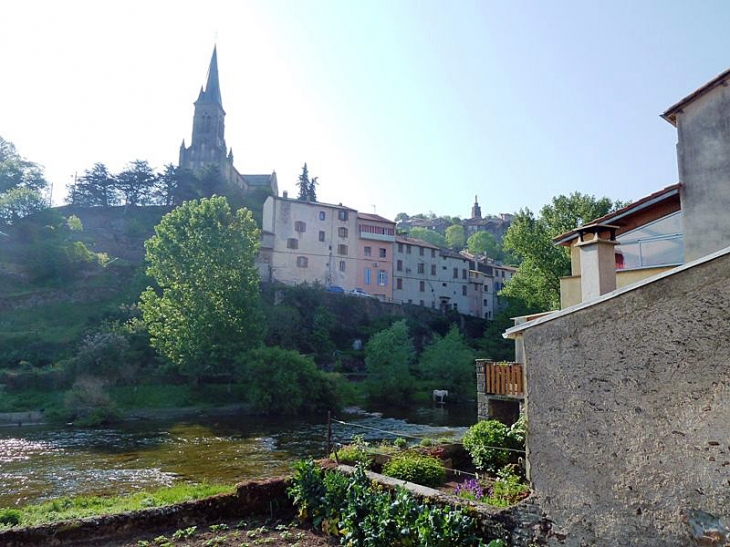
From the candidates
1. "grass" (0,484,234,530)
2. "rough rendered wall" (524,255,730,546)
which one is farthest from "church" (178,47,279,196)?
"rough rendered wall" (524,255,730,546)

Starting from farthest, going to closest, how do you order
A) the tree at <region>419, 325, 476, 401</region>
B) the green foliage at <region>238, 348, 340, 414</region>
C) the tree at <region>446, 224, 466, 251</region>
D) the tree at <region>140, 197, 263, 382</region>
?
1. the tree at <region>446, 224, 466, 251</region>
2. the tree at <region>419, 325, 476, 401</region>
3. the tree at <region>140, 197, 263, 382</region>
4. the green foliage at <region>238, 348, 340, 414</region>

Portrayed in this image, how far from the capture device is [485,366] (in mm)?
14523

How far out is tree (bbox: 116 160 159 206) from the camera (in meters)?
75.8

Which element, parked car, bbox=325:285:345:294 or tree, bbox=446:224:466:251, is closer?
parked car, bbox=325:285:345:294

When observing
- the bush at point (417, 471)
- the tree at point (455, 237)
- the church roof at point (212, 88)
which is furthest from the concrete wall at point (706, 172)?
the tree at point (455, 237)

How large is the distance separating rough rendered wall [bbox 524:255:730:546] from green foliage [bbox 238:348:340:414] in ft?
89.3

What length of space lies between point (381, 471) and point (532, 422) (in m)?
4.15

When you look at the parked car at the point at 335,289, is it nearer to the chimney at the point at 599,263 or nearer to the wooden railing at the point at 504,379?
the wooden railing at the point at 504,379

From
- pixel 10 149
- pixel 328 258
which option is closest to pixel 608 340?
pixel 328 258

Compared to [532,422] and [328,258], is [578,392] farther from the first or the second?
[328,258]

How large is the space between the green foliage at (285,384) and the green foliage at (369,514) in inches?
922

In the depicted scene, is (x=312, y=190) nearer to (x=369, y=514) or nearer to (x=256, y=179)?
(x=256, y=179)

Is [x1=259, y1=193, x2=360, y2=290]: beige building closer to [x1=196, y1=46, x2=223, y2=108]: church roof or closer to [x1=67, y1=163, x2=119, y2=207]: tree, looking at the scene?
[x1=67, y1=163, x2=119, y2=207]: tree

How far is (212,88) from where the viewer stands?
91688 mm
